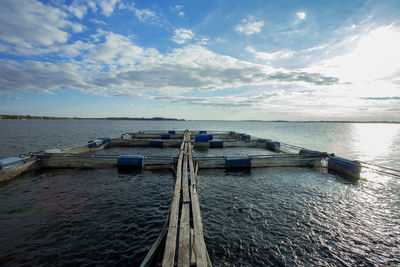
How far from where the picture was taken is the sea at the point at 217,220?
6.89m

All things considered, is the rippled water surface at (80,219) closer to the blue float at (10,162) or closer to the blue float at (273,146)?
the blue float at (10,162)

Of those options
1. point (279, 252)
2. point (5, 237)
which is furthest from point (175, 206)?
point (5, 237)

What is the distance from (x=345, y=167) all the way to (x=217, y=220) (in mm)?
16567

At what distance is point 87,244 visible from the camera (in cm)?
731

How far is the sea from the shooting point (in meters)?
6.89

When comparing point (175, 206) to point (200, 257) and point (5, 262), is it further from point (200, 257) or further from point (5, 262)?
point (5, 262)

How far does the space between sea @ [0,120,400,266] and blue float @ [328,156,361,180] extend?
4.61ft

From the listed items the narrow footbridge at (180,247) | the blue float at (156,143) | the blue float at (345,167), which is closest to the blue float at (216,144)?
the blue float at (156,143)

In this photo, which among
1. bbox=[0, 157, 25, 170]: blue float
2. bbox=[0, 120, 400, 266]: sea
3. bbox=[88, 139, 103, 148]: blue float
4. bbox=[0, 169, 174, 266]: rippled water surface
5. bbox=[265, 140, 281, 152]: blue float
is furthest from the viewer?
bbox=[265, 140, 281, 152]: blue float

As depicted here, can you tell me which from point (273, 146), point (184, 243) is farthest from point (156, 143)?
point (184, 243)

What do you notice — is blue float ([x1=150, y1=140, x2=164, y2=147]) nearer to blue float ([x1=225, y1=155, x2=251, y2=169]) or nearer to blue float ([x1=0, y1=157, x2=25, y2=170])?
blue float ([x1=225, y1=155, x2=251, y2=169])

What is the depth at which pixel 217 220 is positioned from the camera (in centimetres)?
923

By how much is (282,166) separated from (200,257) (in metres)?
17.9

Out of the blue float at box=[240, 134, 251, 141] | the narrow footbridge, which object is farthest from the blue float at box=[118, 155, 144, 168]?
the blue float at box=[240, 134, 251, 141]
